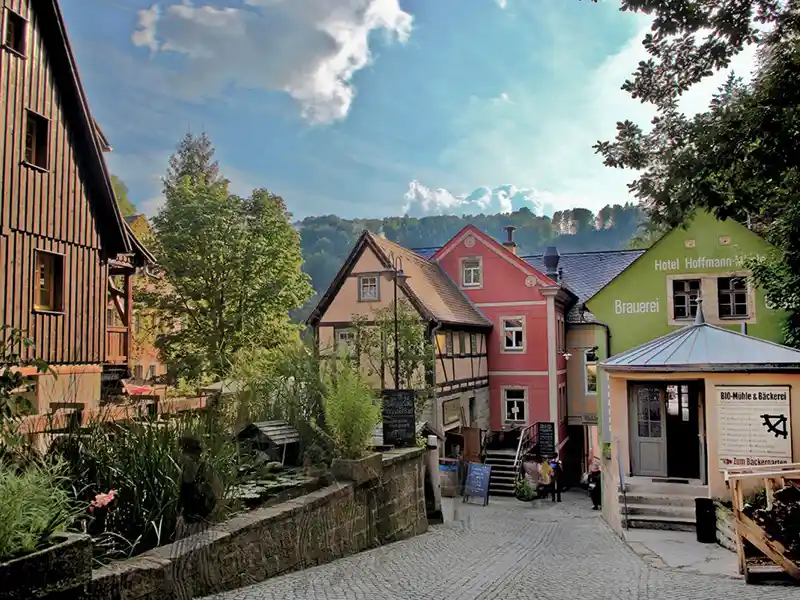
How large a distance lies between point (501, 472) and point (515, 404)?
3838 mm

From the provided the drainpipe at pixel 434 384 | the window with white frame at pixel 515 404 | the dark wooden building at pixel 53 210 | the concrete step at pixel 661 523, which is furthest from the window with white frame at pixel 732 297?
the dark wooden building at pixel 53 210

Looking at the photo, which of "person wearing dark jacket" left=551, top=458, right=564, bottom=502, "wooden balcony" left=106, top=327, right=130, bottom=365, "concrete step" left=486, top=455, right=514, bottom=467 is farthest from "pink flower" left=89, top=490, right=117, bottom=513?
"concrete step" left=486, top=455, right=514, bottom=467

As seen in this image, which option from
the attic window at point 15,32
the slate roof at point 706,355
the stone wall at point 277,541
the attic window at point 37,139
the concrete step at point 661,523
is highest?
the attic window at point 15,32

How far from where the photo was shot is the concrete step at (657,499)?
515 inches

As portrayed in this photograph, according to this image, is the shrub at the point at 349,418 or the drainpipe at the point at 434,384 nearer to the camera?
the shrub at the point at 349,418

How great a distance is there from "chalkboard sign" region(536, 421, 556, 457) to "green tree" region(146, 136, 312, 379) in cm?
1041

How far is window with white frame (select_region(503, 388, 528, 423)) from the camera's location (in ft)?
90.0

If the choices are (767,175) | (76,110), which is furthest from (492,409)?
(767,175)

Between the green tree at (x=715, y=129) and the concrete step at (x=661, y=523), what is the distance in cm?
700

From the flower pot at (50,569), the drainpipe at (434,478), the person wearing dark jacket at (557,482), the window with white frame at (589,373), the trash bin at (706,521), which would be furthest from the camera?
the window with white frame at (589,373)

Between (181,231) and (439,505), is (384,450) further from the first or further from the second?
(181,231)

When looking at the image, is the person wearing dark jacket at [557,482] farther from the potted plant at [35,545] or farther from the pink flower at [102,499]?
the potted plant at [35,545]

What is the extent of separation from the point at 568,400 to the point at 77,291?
71.7 feet

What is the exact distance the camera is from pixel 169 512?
5402mm
